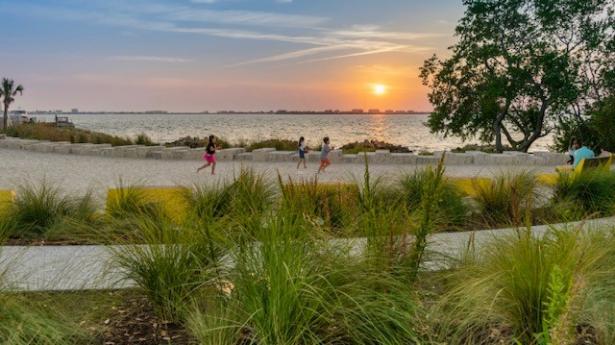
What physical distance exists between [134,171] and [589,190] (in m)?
12.1

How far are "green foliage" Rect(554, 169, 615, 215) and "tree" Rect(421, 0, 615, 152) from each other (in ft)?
64.9

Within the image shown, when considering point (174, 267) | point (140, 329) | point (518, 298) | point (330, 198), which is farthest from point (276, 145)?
point (518, 298)

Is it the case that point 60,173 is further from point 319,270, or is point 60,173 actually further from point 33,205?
point 319,270

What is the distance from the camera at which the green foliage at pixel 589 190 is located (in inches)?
304

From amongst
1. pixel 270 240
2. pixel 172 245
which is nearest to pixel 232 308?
pixel 270 240

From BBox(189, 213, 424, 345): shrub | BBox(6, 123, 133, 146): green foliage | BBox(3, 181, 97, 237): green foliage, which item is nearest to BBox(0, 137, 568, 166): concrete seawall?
BBox(6, 123, 133, 146): green foliage

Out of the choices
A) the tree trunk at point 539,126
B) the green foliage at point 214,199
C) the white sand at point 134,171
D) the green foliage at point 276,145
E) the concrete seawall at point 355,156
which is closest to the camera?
the green foliage at point 214,199

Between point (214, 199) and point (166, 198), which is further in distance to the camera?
point (166, 198)

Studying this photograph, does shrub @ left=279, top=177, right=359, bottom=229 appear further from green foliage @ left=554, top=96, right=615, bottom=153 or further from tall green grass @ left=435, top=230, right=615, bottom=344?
green foliage @ left=554, top=96, right=615, bottom=153

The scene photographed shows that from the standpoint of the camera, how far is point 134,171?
15.9 metres

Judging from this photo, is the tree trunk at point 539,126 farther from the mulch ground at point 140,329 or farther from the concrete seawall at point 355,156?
the mulch ground at point 140,329

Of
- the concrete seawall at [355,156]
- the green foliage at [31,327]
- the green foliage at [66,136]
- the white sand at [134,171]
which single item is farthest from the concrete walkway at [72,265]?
the green foliage at [66,136]

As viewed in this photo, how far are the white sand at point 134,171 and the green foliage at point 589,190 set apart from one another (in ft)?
13.5

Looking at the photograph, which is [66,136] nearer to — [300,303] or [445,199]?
[445,199]
